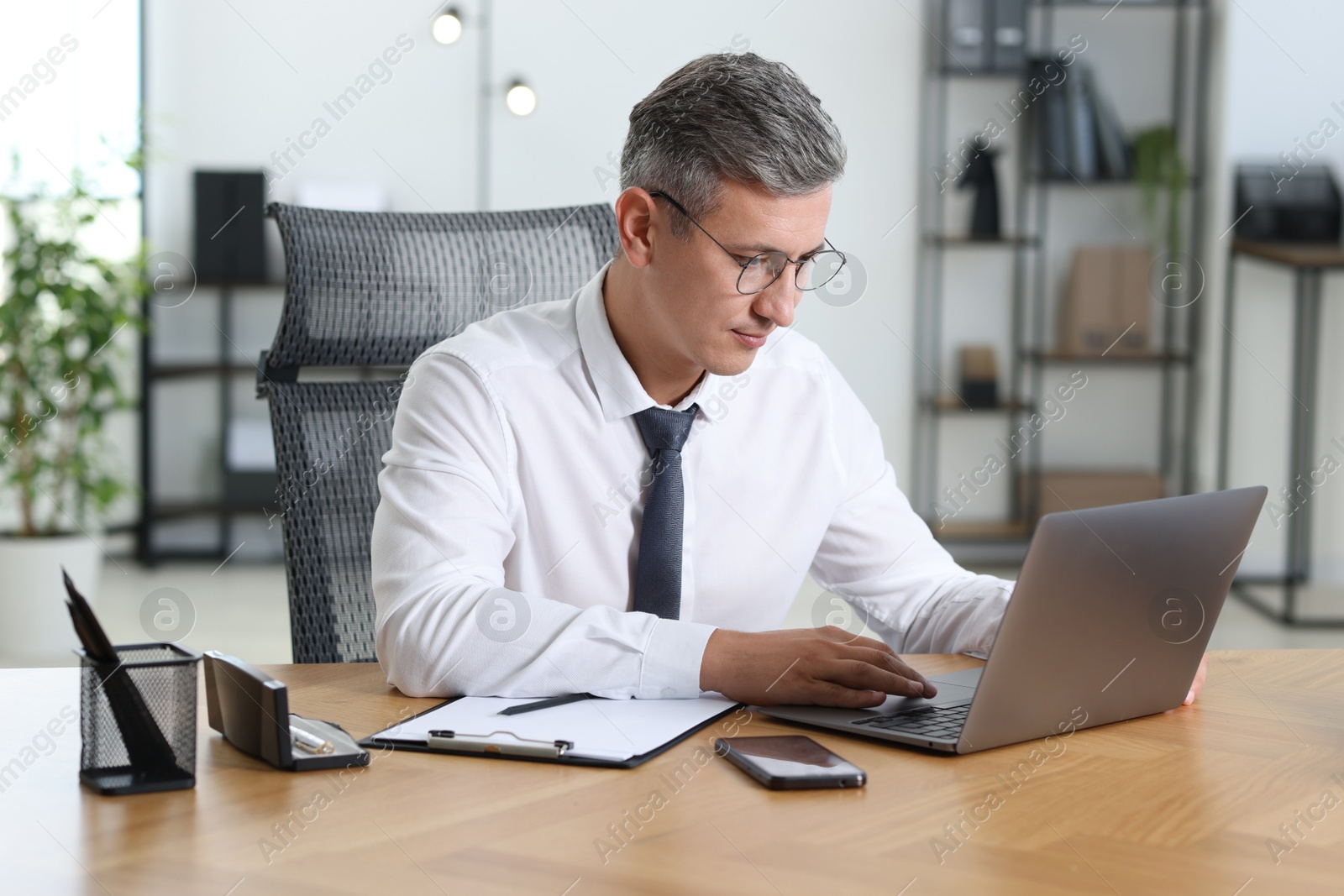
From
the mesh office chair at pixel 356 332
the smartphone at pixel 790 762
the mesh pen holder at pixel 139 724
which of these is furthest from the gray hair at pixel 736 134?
the mesh pen holder at pixel 139 724

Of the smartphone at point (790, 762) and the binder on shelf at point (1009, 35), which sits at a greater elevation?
the binder on shelf at point (1009, 35)

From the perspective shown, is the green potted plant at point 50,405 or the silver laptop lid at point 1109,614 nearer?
the silver laptop lid at point 1109,614

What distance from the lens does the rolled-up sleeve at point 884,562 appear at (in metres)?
1.41

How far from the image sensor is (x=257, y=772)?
93cm

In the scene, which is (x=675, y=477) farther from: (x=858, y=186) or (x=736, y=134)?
(x=858, y=186)

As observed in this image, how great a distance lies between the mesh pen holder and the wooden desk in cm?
2

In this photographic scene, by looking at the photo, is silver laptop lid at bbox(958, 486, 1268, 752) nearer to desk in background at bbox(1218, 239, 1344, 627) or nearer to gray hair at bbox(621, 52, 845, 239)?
gray hair at bbox(621, 52, 845, 239)

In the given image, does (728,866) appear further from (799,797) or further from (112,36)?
(112,36)

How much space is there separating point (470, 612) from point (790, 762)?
0.35 metres

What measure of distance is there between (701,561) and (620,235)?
374 millimetres

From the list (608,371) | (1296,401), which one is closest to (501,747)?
(608,371)

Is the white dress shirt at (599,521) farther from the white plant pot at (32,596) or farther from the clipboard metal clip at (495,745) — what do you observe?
the white plant pot at (32,596)

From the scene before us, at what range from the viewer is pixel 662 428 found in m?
1.42

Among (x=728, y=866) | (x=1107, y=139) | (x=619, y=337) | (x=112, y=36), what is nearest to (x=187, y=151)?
(x=112, y=36)
